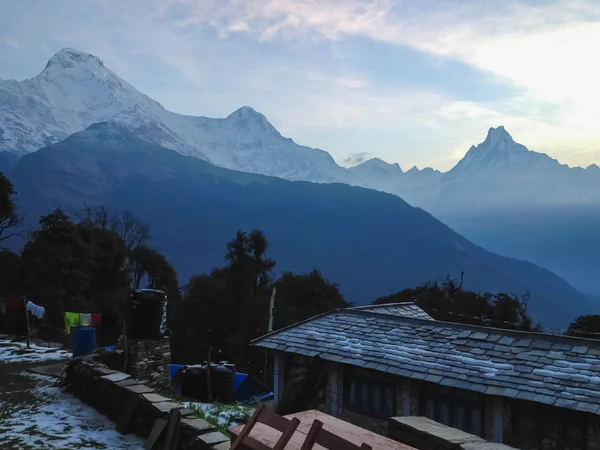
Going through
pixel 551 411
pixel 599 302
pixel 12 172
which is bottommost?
pixel 599 302

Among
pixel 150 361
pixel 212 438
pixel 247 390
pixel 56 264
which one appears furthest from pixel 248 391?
pixel 56 264

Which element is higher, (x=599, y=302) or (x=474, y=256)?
(x=474, y=256)

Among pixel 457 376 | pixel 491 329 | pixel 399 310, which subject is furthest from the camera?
pixel 399 310

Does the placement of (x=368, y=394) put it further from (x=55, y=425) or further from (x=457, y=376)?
(x=55, y=425)

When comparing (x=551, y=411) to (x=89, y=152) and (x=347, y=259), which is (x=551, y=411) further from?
(x=89, y=152)

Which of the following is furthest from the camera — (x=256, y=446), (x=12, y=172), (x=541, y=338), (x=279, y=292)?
(x=12, y=172)

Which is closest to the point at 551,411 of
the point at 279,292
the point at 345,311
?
the point at 345,311

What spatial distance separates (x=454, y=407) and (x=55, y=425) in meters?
8.85

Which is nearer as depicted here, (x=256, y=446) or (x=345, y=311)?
(x=256, y=446)

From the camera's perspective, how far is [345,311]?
16969 millimetres

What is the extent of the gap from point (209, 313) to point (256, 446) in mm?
35616

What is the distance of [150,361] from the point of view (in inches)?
523

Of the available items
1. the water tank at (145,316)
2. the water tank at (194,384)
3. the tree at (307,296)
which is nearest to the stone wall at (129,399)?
the water tank at (145,316)

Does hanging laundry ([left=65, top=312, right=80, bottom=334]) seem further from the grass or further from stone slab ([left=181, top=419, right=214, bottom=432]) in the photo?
stone slab ([left=181, top=419, right=214, bottom=432])
